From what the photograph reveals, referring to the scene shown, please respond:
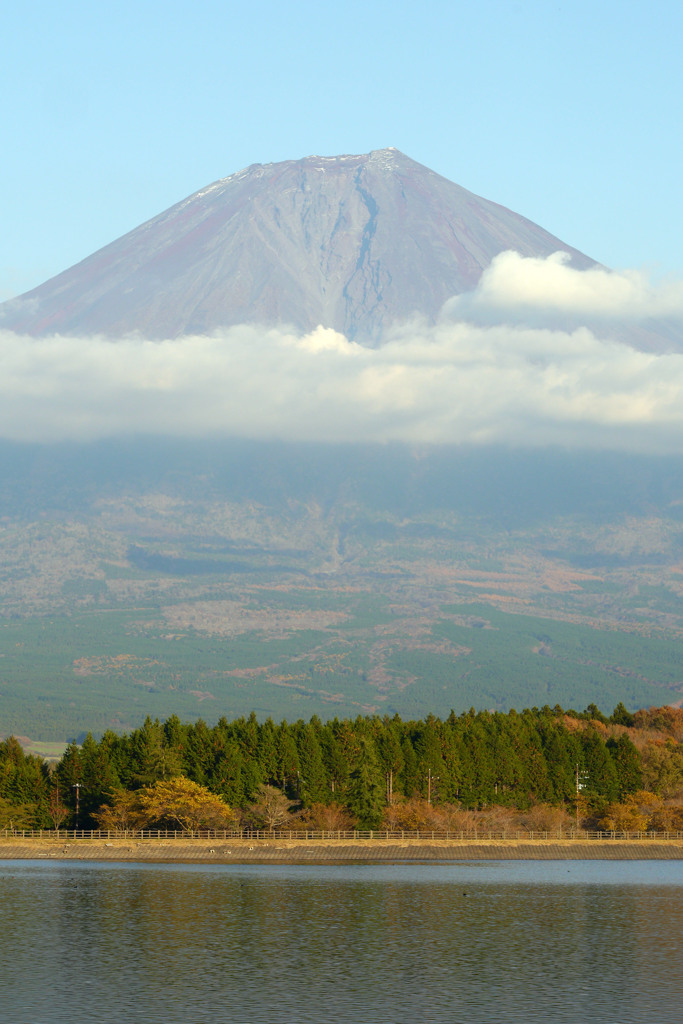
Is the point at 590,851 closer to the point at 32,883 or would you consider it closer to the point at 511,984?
the point at 32,883

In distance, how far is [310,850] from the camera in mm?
123500

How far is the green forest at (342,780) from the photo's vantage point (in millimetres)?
129750

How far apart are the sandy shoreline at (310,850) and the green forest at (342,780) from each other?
4.81 metres

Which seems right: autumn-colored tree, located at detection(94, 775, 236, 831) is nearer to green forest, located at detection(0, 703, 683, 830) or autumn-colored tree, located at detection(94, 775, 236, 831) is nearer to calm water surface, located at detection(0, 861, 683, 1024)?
green forest, located at detection(0, 703, 683, 830)

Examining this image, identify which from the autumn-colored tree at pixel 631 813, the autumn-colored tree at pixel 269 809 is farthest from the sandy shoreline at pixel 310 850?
the autumn-colored tree at pixel 631 813

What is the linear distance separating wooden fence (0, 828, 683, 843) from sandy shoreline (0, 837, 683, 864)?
147 centimetres

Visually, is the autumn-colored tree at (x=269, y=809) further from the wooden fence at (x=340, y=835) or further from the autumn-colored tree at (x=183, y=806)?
the autumn-colored tree at (x=183, y=806)

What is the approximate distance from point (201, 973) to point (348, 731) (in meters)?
87.1

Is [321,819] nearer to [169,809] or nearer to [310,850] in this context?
[310,850]

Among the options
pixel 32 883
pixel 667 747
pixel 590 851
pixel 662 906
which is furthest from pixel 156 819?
pixel 667 747

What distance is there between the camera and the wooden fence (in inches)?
4968

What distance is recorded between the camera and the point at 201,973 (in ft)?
186

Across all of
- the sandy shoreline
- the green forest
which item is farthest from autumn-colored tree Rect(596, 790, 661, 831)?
the sandy shoreline

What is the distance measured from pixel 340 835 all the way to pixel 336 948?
67.1 meters
